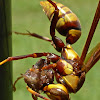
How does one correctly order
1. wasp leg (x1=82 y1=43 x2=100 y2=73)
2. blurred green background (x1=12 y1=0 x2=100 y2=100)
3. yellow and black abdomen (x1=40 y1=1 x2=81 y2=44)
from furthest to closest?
blurred green background (x1=12 y1=0 x2=100 y2=100), yellow and black abdomen (x1=40 y1=1 x2=81 y2=44), wasp leg (x1=82 y1=43 x2=100 y2=73)

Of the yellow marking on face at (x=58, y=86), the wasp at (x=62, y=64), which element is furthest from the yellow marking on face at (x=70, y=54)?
the yellow marking on face at (x=58, y=86)

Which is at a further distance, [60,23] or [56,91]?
[60,23]

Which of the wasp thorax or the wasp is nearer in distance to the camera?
the wasp

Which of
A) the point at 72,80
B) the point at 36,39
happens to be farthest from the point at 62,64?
the point at 36,39

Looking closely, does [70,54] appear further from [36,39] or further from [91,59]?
[36,39]

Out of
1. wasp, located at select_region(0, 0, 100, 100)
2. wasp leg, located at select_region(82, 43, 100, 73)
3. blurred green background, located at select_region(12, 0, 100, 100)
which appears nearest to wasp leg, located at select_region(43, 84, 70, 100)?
wasp, located at select_region(0, 0, 100, 100)

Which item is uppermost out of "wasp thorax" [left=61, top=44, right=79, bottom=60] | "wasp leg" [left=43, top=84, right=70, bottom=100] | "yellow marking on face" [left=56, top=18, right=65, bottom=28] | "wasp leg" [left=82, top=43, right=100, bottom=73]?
"yellow marking on face" [left=56, top=18, right=65, bottom=28]

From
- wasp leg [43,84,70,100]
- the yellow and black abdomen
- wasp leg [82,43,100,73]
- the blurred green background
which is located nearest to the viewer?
wasp leg [43,84,70,100]

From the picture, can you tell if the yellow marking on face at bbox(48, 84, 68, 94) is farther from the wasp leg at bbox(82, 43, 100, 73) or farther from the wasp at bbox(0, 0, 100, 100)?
the wasp leg at bbox(82, 43, 100, 73)

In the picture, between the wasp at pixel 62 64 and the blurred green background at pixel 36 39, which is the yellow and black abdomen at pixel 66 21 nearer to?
the wasp at pixel 62 64
